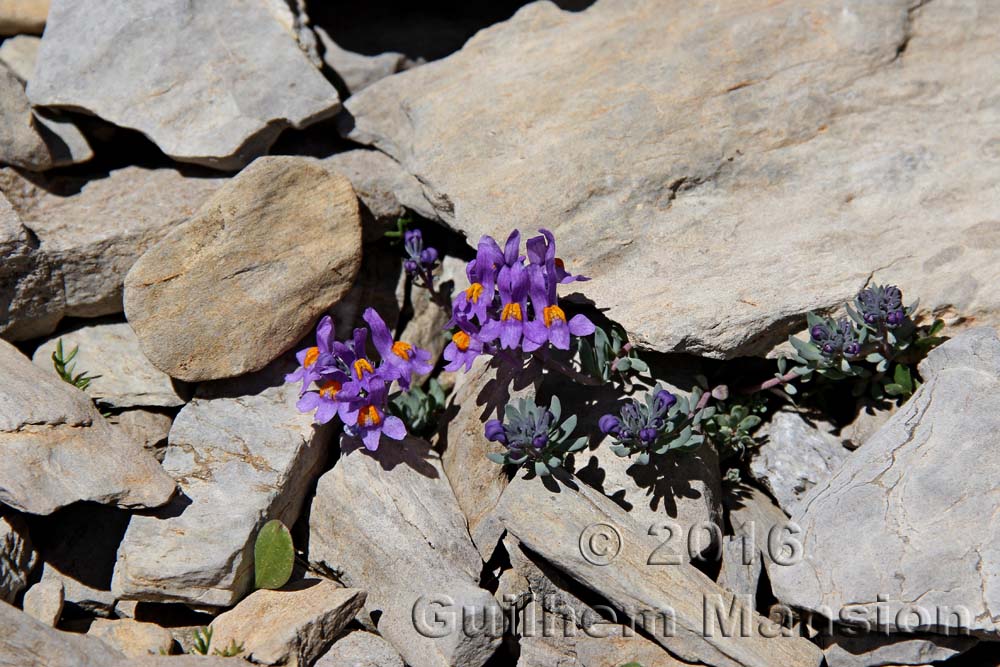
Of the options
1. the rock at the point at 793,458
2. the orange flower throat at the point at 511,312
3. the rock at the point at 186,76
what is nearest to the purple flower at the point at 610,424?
the orange flower throat at the point at 511,312

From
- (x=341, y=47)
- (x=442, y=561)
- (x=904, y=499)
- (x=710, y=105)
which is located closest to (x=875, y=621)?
(x=904, y=499)

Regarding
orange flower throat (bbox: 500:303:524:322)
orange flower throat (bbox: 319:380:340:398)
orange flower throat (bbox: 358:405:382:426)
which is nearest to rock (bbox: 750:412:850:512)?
orange flower throat (bbox: 500:303:524:322)

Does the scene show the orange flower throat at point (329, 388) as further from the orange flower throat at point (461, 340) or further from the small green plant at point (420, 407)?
the orange flower throat at point (461, 340)

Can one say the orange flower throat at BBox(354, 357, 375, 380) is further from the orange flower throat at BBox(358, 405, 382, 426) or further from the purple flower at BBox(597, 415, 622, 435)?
the purple flower at BBox(597, 415, 622, 435)

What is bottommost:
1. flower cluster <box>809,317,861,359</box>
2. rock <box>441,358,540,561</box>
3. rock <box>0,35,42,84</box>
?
rock <box>441,358,540,561</box>

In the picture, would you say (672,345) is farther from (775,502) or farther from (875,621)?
(875,621)

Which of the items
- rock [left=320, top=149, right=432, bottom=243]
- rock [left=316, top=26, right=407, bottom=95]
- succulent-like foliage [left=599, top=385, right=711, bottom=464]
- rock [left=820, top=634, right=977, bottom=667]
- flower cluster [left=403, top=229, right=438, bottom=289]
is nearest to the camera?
rock [left=820, top=634, right=977, bottom=667]
